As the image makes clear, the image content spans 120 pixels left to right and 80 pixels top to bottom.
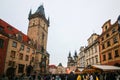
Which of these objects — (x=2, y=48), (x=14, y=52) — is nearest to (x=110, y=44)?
(x=14, y=52)

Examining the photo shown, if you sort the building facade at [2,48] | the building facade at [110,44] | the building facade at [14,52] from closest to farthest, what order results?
the building facade at [110,44], the building facade at [2,48], the building facade at [14,52]

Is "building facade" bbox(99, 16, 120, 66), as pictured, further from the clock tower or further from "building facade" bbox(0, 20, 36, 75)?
the clock tower

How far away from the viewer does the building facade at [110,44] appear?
24.7m

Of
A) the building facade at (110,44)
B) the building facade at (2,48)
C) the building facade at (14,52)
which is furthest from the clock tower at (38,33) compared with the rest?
the building facade at (110,44)

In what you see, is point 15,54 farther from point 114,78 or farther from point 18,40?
point 114,78

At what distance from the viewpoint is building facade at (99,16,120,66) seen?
81.0 ft

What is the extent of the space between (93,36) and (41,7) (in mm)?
34897

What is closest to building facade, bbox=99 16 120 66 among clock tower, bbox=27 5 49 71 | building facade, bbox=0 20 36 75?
building facade, bbox=0 20 36 75

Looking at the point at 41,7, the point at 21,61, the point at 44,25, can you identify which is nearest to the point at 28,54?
the point at 21,61

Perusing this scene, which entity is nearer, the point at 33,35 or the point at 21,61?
the point at 21,61

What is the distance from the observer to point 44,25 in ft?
187

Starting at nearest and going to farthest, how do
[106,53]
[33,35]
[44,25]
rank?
1. [106,53]
2. [33,35]
3. [44,25]

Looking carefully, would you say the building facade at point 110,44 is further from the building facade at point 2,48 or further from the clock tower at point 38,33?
the clock tower at point 38,33

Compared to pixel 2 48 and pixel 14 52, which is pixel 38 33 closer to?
pixel 14 52
